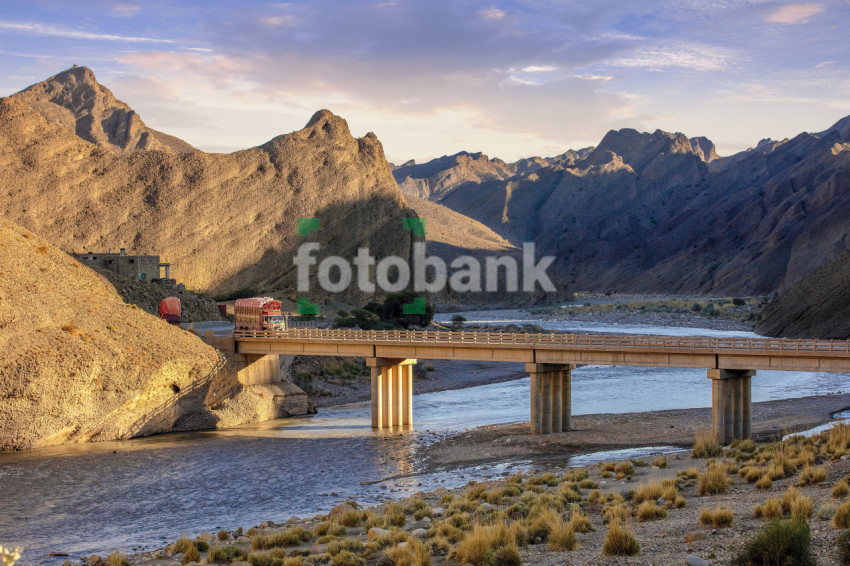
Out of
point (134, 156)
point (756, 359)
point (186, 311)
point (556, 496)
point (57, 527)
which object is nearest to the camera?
point (556, 496)

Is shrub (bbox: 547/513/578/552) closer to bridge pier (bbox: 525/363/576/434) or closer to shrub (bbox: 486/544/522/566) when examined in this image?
shrub (bbox: 486/544/522/566)

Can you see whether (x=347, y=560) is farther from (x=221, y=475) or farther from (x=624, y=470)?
(x=221, y=475)

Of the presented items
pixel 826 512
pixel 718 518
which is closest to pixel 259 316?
pixel 718 518

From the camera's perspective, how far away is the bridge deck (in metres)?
38.5

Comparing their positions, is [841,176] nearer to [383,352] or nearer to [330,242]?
[330,242]

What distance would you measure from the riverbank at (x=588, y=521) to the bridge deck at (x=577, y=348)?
866 cm

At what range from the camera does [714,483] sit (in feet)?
79.5

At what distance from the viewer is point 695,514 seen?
20.9 m

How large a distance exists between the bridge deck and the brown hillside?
6008mm

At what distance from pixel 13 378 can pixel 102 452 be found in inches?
199

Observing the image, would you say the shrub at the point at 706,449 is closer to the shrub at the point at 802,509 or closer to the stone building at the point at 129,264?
the shrub at the point at 802,509

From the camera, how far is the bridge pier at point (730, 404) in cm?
3919

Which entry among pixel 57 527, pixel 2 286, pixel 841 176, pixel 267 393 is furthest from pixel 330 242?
pixel 841 176

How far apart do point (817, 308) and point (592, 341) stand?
188 ft
